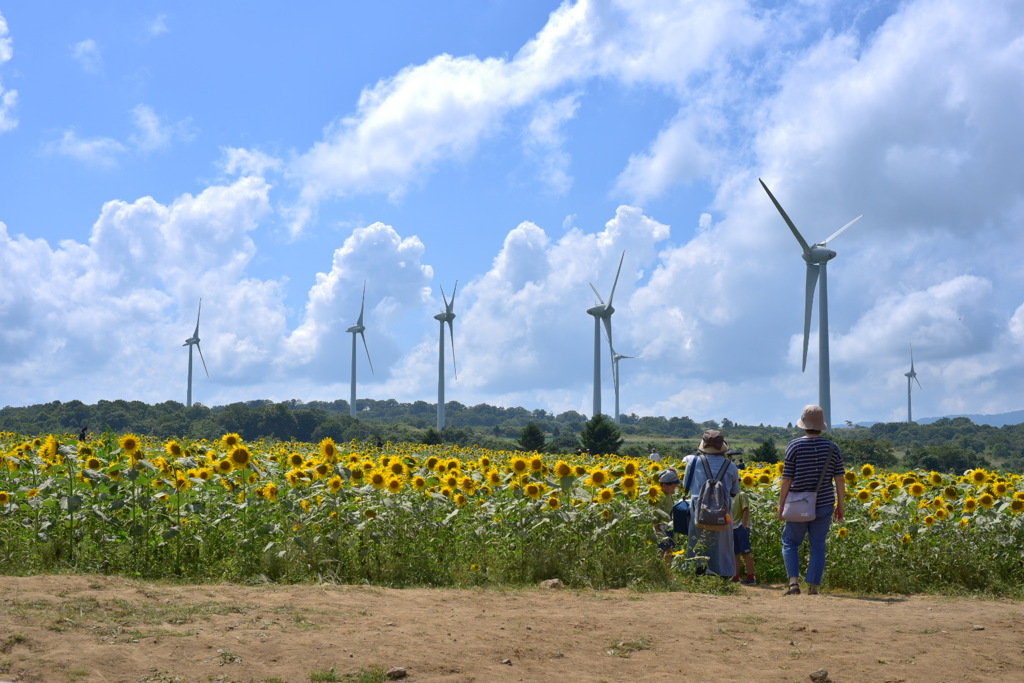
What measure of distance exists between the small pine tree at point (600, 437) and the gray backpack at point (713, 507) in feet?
148

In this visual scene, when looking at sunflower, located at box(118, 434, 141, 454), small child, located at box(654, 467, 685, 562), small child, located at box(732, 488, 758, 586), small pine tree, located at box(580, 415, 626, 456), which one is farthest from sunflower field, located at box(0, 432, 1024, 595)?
small pine tree, located at box(580, 415, 626, 456)

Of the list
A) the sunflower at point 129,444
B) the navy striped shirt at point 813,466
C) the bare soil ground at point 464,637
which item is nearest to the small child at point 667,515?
the navy striped shirt at point 813,466

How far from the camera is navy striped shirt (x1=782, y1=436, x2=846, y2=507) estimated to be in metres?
9.66

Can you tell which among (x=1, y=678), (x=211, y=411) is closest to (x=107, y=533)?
(x=1, y=678)

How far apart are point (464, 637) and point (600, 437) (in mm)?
49427

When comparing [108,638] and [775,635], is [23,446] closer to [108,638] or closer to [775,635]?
[108,638]

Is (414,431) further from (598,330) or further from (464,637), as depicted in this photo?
(464,637)

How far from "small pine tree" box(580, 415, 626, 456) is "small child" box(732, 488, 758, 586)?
144 ft

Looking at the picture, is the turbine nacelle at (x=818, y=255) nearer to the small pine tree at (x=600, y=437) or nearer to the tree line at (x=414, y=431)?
the tree line at (x=414, y=431)

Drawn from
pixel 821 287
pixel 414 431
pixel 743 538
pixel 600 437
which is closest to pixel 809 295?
pixel 821 287

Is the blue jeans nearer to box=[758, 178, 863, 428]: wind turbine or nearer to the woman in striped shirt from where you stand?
the woman in striped shirt

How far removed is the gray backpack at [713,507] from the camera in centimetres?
981

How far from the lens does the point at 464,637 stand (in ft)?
22.5

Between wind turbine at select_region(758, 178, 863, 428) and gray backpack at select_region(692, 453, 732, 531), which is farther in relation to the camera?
wind turbine at select_region(758, 178, 863, 428)
